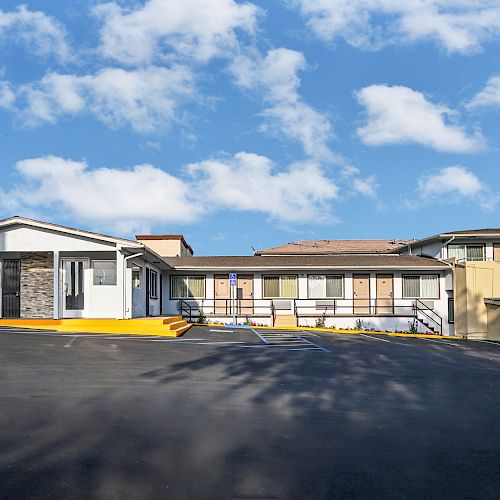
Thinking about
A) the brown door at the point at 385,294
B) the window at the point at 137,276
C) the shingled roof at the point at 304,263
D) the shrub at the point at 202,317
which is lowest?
the shrub at the point at 202,317

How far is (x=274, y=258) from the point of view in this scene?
3306cm

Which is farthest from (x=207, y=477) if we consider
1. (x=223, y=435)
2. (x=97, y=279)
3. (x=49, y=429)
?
(x=97, y=279)

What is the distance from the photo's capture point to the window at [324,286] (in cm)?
2994

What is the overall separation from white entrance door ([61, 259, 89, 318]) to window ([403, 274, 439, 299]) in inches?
701

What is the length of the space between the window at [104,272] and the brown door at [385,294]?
1522 centimetres

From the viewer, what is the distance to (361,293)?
98.2 ft

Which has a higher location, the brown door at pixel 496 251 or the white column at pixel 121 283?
the brown door at pixel 496 251

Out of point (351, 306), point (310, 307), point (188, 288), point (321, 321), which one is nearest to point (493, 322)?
point (351, 306)

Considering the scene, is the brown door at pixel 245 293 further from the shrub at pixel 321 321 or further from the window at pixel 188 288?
the shrub at pixel 321 321

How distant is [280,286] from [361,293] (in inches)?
182

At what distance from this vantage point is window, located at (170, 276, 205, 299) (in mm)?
29891

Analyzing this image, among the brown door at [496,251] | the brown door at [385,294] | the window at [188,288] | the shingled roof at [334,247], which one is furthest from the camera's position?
the shingled roof at [334,247]

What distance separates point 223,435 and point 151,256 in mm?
A: 17442

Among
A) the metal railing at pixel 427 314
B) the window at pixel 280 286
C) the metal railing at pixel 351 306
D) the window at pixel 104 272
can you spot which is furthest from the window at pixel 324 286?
the window at pixel 104 272
